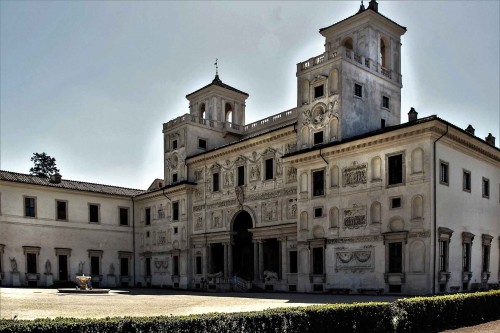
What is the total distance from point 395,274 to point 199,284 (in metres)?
19.9

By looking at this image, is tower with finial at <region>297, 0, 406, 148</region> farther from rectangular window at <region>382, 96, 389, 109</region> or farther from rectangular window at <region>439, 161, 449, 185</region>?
rectangular window at <region>439, 161, 449, 185</region>

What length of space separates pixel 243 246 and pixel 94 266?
630 inches

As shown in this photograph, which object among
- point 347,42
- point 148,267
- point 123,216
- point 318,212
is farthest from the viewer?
point 123,216

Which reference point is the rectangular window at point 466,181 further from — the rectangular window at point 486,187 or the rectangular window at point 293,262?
the rectangular window at point 293,262

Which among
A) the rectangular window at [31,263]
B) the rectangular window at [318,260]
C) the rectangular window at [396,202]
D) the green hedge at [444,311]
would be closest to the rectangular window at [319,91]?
the rectangular window at [396,202]

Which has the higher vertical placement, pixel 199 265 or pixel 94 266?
pixel 199 265

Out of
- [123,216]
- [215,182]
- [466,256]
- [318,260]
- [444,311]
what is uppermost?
[215,182]

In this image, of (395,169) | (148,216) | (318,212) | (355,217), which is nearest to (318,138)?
(318,212)

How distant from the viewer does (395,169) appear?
28.2 metres

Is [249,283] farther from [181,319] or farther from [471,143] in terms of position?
[181,319]

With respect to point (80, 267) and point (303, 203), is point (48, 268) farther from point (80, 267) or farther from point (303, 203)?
point (303, 203)

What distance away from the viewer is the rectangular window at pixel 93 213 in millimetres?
48184

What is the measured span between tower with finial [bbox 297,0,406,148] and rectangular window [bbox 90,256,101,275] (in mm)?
25051

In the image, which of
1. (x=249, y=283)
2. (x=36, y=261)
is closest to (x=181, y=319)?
(x=249, y=283)
